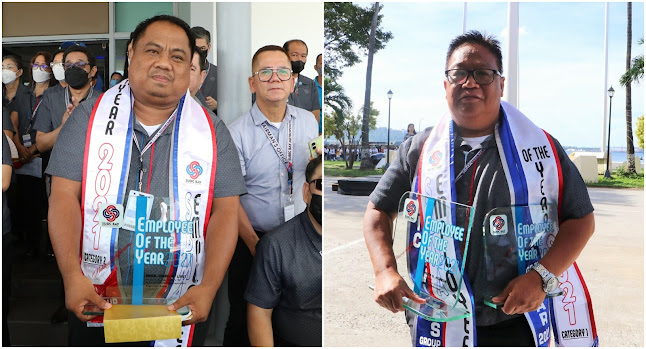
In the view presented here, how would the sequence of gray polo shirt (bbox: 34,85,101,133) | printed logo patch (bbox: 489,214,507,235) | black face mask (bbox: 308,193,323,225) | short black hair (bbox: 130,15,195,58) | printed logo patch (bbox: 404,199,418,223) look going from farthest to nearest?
gray polo shirt (bbox: 34,85,101,133) → black face mask (bbox: 308,193,323,225) → short black hair (bbox: 130,15,195,58) → printed logo patch (bbox: 404,199,418,223) → printed logo patch (bbox: 489,214,507,235)

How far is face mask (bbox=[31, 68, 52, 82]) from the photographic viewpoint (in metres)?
3.03

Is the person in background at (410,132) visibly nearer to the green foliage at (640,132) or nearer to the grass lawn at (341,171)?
the grass lawn at (341,171)

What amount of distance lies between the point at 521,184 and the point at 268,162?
1.09 meters

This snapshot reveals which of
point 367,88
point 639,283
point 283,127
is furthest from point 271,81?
point 639,283

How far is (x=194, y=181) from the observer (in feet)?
9.00

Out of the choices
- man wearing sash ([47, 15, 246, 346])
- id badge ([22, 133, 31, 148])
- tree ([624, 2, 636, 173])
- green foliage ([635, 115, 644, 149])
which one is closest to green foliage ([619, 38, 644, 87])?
tree ([624, 2, 636, 173])

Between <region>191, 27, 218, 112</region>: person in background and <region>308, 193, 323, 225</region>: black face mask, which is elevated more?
<region>191, 27, 218, 112</region>: person in background

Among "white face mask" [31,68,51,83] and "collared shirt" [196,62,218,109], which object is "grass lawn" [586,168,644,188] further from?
"white face mask" [31,68,51,83]

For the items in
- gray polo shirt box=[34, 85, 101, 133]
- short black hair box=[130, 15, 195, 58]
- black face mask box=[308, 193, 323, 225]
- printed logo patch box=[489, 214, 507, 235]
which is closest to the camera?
printed logo patch box=[489, 214, 507, 235]

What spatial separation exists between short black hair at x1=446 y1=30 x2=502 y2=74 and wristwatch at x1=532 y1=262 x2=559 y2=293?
786mm

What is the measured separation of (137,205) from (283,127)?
0.72 meters

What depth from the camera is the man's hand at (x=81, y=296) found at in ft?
8.79

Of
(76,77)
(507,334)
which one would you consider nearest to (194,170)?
(76,77)

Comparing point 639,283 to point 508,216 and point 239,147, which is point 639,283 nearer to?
point 508,216
